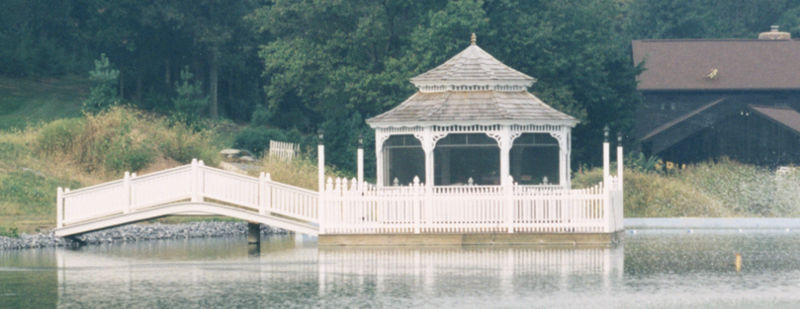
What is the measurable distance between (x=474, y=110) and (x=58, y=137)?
15.3 m

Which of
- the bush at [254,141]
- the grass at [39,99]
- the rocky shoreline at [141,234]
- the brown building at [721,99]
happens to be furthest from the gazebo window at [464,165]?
the grass at [39,99]

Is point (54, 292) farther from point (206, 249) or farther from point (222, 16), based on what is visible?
point (222, 16)

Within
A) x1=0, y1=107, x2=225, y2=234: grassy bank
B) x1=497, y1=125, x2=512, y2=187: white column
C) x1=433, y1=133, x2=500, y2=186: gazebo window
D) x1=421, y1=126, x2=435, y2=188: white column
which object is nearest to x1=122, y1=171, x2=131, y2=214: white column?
x1=0, y1=107, x2=225, y2=234: grassy bank

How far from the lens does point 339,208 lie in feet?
104

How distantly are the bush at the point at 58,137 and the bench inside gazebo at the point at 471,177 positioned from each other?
1166cm

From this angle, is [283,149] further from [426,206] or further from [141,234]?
[426,206]

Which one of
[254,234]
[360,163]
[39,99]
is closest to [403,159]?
[360,163]

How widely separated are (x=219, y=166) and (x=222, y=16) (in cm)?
2700

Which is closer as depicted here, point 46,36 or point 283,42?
point 283,42

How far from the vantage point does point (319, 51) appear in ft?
195

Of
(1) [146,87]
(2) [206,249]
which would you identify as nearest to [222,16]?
(1) [146,87]

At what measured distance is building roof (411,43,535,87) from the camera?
35344 millimetres

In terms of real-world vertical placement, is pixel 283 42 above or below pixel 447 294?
above

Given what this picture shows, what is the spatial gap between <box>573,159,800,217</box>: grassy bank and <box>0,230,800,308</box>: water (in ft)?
30.0
